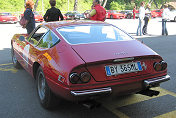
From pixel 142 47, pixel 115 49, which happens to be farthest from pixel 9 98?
pixel 142 47

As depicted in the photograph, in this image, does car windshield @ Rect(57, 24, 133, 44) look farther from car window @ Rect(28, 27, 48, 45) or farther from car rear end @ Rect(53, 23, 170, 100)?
car window @ Rect(28, 27, 48, 45)

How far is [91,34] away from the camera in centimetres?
395

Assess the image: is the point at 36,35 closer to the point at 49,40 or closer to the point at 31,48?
the point at 31,48

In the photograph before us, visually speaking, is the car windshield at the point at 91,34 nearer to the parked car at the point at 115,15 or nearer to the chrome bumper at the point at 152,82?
the chrome bumper at the point at 152,82

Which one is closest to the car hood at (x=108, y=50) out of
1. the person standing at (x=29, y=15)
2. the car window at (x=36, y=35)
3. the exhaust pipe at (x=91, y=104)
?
the exhaust pipe at (x=91, y=104)

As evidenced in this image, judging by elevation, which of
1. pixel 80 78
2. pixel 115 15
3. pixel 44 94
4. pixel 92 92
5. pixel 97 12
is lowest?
pixel 44 94

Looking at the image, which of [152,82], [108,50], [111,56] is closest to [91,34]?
[108,50]

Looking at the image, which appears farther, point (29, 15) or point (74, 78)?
point (29, 15)

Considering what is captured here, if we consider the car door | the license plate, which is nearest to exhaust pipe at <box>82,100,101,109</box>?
the license plate

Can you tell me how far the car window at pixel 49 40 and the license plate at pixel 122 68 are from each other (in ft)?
3.46

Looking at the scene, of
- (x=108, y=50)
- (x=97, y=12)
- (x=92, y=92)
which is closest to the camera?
(x=92, y=92)

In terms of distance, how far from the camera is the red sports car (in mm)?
2945

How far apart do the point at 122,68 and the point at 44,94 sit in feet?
4.39

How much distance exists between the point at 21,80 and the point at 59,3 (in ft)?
148
